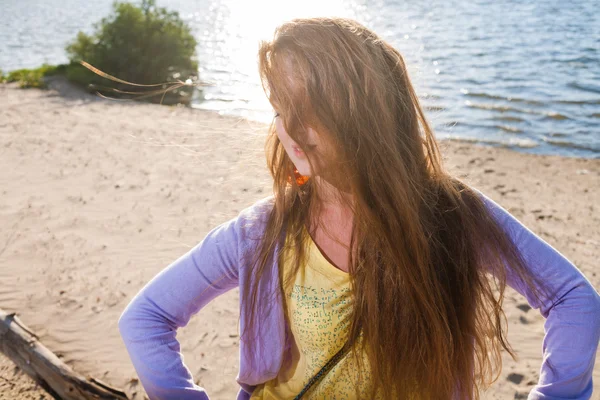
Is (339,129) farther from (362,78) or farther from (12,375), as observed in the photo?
(12,375)

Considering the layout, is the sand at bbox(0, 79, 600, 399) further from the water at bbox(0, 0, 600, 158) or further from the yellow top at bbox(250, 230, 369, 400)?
the water at bbox(0, 0, 600, 158)

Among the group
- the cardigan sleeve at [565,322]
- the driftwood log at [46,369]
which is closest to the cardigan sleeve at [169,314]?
the cardigan sleeve at [565,322]

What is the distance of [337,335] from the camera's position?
161cm

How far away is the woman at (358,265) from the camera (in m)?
1.42

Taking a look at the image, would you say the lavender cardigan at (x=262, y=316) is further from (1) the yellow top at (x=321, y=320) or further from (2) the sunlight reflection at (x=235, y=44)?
(2) the sunlight reflection at (x=235, y=44)

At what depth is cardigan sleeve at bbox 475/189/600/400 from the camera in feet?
4.75

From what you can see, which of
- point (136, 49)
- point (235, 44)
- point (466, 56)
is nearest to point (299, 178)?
point (136, 49)

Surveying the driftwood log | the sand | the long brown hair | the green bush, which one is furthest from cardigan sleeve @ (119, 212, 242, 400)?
the green bush

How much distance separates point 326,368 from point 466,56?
1346cm

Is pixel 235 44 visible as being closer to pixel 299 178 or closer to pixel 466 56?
pixel 466 56

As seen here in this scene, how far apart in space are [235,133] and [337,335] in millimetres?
648

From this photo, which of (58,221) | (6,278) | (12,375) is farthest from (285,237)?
(58,221)

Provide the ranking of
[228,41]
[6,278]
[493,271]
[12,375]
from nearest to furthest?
[493,271]
[12,375]
[6,278]
[228,41]

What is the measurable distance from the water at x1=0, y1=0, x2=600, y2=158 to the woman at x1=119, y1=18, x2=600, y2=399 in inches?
10.4
